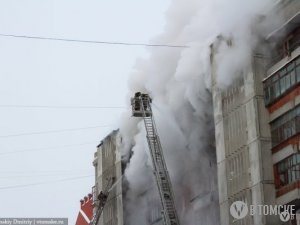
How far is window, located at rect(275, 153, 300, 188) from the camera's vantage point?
51156 millimetres

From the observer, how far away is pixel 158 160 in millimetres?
66812

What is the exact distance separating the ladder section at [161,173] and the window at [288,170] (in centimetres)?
1198

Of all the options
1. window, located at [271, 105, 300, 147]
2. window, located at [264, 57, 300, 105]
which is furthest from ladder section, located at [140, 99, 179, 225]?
window, located at [264, 57, 300, 105]

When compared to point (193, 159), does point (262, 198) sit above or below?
below

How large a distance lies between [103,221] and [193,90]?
2268 centimetres

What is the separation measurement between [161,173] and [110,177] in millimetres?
15810

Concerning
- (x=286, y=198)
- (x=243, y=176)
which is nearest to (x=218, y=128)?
(x=243, y=176)

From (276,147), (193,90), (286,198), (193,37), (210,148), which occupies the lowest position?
(286,198)

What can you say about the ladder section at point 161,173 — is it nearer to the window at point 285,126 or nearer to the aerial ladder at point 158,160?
the aerial ladder at point 158,160

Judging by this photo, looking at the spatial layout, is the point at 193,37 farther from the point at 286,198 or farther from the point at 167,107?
the point at 286,198

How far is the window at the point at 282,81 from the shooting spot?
5181 centimetres

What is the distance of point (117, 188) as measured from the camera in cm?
7825

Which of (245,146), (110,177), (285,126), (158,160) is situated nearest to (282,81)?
(285,126)

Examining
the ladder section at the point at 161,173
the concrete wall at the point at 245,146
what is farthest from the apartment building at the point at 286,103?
the ladder section at the point at 161,173
